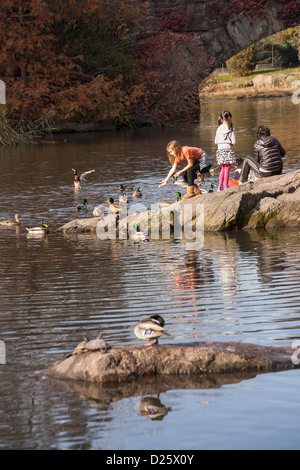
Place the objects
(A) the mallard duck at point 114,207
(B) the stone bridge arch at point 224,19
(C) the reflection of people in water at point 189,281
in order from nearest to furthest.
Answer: (C) the reflection of people in water at point 189,281 < (A) the mallard duck at point 114,207 < (B) the stone bridge arch at point 224,19

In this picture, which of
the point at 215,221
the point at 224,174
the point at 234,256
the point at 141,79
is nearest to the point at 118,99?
the point at 141,79

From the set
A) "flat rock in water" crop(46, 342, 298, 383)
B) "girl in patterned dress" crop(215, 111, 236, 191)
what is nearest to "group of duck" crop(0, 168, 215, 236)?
"girl in patterned dress" crop(215, 111, 236, 191)

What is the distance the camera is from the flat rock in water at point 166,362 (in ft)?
21.9

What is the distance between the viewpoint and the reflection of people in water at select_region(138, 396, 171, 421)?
6.01m

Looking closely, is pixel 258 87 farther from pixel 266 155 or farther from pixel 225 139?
pixel 266 155

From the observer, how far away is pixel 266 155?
16.5m

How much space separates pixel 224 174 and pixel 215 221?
3162mm

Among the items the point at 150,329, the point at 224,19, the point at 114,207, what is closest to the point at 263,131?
the point at 114,207

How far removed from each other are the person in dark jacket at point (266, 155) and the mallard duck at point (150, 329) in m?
9.86

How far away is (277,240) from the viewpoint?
527 inches

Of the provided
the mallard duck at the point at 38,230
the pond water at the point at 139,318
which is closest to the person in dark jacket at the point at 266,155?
the pond water at the point at 139,318

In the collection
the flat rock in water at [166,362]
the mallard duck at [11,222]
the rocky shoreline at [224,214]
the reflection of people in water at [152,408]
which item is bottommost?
the mallard duck at [11,222]

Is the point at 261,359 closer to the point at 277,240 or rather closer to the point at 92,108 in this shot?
the point at 277,240

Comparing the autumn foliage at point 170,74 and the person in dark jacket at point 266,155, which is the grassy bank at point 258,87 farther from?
the person in dark jacket at point 266,155
